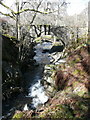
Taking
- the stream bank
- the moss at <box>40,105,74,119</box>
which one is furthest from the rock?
the moss at <box>40,105,74,119</box>

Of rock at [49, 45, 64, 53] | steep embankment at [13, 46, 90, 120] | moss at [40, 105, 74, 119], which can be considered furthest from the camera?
rock at [49, 45, 64, 53]

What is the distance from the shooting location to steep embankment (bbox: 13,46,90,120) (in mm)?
3750

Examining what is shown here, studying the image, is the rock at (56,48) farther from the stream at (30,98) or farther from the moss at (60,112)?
the moss at (60,112)

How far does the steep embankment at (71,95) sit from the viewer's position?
12.3 feet

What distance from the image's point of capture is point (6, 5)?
46.5ft

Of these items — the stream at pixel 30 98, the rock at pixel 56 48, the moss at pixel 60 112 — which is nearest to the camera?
the moss at pixel 60 112

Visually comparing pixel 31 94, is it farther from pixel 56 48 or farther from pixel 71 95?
pixel 56 48

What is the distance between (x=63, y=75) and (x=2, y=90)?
3.16m

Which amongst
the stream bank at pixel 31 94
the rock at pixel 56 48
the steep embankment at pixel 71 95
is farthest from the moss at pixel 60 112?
the rock at pixel 56 48

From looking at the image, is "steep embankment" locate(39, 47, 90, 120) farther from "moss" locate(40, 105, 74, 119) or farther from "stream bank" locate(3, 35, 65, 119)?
"stream bank" locate(3, 35, 65, 119)

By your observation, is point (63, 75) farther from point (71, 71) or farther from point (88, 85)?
point (88, 85)

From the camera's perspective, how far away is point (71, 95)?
4.96m

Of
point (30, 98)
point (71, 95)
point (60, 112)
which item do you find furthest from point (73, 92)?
point (30, 98)

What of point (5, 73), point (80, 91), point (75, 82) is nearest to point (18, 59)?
point (5, 73)
